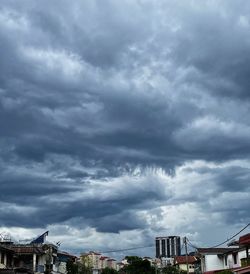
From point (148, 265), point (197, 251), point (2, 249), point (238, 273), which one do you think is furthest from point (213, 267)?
point (148, 265)

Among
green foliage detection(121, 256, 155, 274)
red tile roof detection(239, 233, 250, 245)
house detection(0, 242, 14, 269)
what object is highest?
green foliage detection(121, 256, 155, 274)

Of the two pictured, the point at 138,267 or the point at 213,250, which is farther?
the point at 138,267

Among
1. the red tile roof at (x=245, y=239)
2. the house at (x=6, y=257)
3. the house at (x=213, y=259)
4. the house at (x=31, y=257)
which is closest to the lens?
the red tile roof at (x=245, y=239)

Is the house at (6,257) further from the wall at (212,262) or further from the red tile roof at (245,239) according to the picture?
the wall at (212,262)

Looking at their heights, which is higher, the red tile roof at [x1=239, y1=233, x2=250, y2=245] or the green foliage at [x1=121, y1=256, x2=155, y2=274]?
the green foliage at [x1=121, y1=256, x2=155, y2=274]

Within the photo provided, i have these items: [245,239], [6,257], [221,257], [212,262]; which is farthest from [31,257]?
[245,239]

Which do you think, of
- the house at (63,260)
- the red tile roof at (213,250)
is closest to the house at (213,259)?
the red tile roof at (213,250)

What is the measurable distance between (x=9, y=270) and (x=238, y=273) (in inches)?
1219

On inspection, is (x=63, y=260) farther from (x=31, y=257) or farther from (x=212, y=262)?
(x=212, y=262)

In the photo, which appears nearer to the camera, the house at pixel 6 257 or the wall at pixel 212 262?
the house at pixel 6 257

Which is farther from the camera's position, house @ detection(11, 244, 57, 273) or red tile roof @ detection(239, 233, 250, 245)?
house @ detection(11, 244, 57, 273)

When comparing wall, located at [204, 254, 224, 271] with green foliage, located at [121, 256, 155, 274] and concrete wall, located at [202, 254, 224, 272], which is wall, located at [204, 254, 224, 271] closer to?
concrete wall, located at [202, 254, 224, 272]

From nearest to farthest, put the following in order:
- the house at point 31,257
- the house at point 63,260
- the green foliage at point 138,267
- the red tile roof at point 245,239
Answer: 1. the red tile roof at point 245,239
2. the house at point 31,257
3. the house at point 63,260
4. the green foliage at point 138,267

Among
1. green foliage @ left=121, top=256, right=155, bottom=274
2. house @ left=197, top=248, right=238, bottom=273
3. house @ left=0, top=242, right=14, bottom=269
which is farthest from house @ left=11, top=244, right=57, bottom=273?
green foliage @ left=121, top=256, right=155, bottom=274
